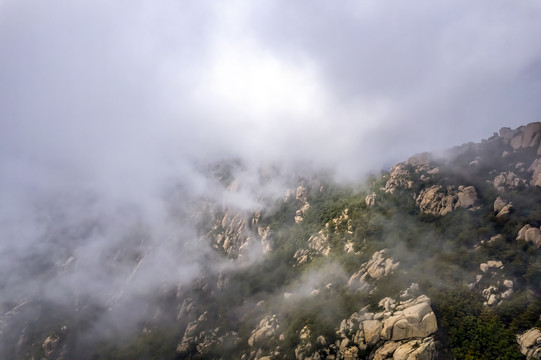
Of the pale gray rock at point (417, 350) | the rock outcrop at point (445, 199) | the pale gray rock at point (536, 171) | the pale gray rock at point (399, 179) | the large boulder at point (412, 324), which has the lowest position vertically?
the pale gray rock at point (417, 350)

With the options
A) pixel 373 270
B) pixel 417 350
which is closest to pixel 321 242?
pixel 373 270

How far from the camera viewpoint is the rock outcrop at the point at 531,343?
65475 millimetres

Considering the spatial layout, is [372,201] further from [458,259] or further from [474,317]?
[474,317]

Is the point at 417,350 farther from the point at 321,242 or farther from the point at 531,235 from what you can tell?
the point at 321,242

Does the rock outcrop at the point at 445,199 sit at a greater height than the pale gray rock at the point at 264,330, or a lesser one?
greater

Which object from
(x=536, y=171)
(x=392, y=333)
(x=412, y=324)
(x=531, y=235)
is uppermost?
(x=536, y=171)

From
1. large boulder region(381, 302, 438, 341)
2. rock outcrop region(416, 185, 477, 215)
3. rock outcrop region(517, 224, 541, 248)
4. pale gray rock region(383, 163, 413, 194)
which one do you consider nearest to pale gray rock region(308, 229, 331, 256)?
→ pale gray rock region(383, 163, 413, 194)

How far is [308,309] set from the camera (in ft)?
447

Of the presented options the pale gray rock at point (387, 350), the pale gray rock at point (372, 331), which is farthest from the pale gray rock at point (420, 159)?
the pale gray rock at point (387, 350)

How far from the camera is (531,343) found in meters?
68.1

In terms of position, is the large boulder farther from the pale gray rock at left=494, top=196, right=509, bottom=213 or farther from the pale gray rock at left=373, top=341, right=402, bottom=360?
the pale gray rock at left=494, top=196, right=509, bottom=213

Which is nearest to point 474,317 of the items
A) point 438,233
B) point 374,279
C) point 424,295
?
point 424,295

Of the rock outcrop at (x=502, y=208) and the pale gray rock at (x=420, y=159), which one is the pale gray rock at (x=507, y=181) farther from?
the pale gray rock at (x=420, y=159)

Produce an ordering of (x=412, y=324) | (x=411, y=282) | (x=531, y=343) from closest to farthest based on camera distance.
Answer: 1. (x=531, y=343)
2. (x=412, y=324)
3. (x=411, y=282)
